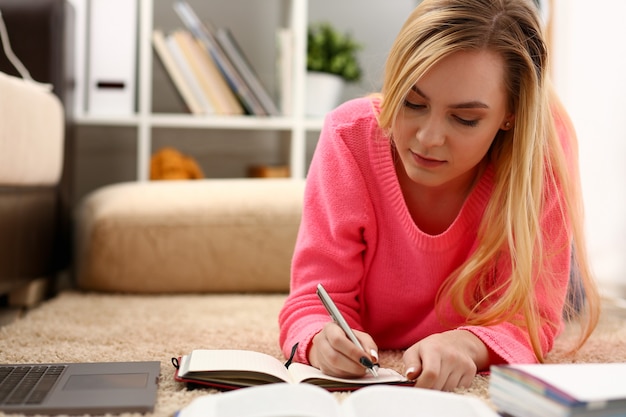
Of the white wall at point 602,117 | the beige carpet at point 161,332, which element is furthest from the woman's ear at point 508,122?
the white wall at point 602,117

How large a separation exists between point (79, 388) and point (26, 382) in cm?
7

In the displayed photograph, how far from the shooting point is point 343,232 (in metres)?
1.15

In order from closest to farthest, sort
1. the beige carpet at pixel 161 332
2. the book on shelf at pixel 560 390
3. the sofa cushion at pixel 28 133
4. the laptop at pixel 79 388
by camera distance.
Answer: the book on shelf at pixel 560 390, the laptop at pixel 79 388, the beige carpet at pixel 161 332, the sofa cushion at pixel 28 133

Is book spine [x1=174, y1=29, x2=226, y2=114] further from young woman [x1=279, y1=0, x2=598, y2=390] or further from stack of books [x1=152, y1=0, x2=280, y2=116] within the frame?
young woman [x1=279, y1=0, x2=598, y2=390]

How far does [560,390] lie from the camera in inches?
26.0

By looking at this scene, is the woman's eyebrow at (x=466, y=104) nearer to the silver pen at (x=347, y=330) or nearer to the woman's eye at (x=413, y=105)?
the woman's eye at (x=413, y=105)

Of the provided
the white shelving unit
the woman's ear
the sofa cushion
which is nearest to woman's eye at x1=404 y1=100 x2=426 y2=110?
the woman's ear

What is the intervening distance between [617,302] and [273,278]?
31.9 inches

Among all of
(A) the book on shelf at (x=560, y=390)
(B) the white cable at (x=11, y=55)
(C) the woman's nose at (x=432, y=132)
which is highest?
(B) the white cable at (x=11, y=55)

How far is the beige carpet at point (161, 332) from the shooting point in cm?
110

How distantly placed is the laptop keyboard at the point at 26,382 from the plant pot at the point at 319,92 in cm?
158

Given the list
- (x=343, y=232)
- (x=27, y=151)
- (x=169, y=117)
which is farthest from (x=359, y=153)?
(x=169, y=117)

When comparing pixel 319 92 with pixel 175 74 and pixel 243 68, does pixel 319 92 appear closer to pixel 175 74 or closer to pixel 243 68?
pixel 243 68

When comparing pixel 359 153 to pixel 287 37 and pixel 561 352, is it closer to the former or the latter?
Answer: pixel 561 352
